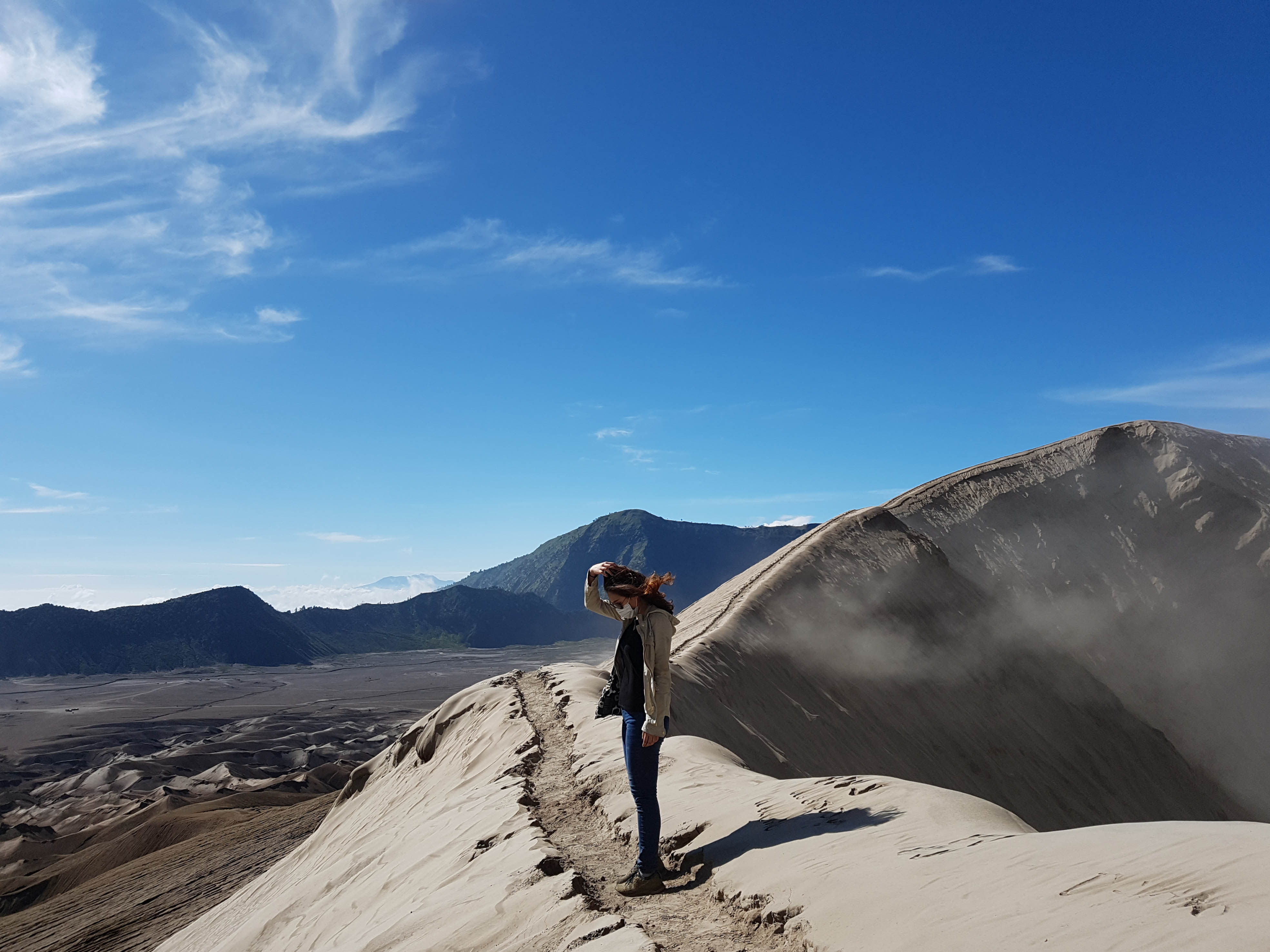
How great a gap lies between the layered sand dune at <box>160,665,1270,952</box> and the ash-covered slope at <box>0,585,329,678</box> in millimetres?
120841

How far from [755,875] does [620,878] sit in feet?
2.91

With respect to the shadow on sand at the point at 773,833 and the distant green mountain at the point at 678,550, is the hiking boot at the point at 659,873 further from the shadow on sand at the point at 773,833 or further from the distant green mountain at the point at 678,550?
the distant green mountain at the point at 678,550

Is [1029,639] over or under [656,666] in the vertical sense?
under

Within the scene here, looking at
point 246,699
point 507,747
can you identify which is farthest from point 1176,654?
point 246,699

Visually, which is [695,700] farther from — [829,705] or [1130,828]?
[1130,828]

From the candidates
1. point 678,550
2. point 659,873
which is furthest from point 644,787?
point 678,550

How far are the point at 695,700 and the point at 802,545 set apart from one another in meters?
11.9

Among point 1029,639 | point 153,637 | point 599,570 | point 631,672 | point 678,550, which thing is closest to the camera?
point 631,672

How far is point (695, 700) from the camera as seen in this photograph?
1201 centimetres

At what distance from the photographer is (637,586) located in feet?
13.9

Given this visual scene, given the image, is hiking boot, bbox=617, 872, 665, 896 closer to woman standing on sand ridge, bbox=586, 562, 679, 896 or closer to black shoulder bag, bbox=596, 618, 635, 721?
woman standing on sand ridge, bbox=586, 562, 679, 896

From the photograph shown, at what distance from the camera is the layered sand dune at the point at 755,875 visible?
2598 millimetres

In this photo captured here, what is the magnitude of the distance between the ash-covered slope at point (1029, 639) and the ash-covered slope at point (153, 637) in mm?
110876

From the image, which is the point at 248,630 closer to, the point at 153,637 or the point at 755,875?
the point at 153,637
